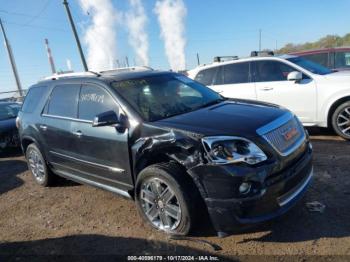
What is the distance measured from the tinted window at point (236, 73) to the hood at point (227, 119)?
3682mm

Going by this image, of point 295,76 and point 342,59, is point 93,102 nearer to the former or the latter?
point 295,76

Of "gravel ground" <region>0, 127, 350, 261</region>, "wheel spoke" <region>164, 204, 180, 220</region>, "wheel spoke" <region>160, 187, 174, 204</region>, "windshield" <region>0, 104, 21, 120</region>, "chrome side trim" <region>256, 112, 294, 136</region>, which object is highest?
"chrome side trim" <region>256, 112, 294, 136</region>

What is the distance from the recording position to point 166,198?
143 inches

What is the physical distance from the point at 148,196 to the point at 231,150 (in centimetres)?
115

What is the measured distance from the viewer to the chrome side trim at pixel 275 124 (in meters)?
3.37

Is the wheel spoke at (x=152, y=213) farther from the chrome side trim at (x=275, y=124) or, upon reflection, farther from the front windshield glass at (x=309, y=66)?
the front windshield glass at (x=309, y=66)

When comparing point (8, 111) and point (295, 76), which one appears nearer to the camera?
point (295, 76)

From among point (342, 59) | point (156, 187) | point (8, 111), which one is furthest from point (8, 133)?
point (342, 59)

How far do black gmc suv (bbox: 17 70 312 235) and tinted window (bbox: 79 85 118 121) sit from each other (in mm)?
14

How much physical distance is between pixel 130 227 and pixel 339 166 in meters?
3.23

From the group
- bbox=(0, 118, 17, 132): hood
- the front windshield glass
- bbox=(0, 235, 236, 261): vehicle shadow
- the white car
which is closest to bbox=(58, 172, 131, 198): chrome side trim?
bbox=(0, 235, 236, 261): vehicle shadow

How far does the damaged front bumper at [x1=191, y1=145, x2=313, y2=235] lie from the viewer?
10.2 ft

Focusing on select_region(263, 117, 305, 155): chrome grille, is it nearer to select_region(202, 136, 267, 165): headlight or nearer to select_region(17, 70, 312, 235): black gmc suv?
select_region(17, 70, 312, 235): black gmc suv

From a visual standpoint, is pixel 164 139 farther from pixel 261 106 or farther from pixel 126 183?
pixel 261 106
